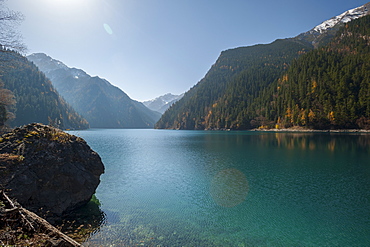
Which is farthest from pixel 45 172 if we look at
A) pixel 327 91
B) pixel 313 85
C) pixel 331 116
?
pixel 313 85

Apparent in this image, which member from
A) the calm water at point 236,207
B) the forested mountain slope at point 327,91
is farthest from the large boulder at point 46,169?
the forested mountain slope at point 327,91

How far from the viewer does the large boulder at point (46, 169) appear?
11719 millimetres

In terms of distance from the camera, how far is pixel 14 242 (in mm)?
5922

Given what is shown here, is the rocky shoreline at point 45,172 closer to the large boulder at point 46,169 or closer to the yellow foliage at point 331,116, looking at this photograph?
the large boulder at point 46,169

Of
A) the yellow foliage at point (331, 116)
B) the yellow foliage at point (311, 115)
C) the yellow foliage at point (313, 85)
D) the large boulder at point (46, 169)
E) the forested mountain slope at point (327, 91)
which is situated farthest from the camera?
the yellow foliage at point (313, 85)

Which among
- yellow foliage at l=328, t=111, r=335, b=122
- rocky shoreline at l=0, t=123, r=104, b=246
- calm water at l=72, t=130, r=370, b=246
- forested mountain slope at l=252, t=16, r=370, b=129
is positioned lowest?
calm water at l=72, t=130, r=370, b=246

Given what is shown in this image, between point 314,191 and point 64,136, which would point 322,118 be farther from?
point 64,136

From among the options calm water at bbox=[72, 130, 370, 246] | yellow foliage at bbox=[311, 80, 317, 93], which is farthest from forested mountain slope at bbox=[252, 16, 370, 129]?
calm water at bbox=[72, 130, 370, 246]

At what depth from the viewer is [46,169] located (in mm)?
13516

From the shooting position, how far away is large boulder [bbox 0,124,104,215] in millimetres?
11719

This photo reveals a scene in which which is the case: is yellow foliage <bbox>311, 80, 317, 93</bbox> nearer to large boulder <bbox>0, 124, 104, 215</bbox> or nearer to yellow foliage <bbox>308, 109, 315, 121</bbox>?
yellow foliage <bbox>308, 109, 315, 121</bbox>

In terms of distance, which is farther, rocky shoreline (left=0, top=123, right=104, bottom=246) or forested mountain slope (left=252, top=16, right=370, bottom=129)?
forested mountain slope (left=252, top=16, right=370, bottom=129)

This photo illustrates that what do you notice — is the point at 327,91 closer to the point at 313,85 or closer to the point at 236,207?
the point at 313,85

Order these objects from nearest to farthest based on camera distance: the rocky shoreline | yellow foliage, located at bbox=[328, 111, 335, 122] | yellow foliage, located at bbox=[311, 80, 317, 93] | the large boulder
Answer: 1. the rocky shoreline
2. the large boulder
3. yellow foliage, located at bbox=[328, 111, 335, 122]
4. yellow foliage, located at bbox=[311, 80, 317, 93]
